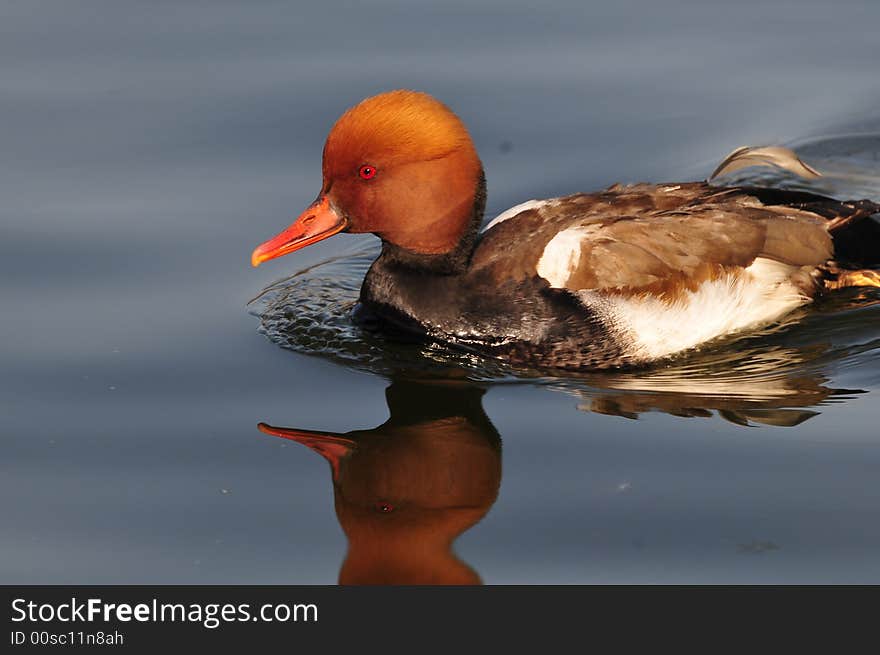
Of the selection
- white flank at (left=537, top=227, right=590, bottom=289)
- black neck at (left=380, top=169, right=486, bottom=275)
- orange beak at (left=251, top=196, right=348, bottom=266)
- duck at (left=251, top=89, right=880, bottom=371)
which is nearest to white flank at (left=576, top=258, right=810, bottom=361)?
duck at (left=251, top=89, right=880, bottom=371)

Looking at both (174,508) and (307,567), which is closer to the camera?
(307,567)

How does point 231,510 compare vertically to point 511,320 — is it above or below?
below

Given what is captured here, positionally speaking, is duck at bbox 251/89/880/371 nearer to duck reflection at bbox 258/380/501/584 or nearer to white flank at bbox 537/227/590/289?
white flank at bbox 537/227/590/289

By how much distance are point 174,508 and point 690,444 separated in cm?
230

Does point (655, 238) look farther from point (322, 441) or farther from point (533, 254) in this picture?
point (322, 441)

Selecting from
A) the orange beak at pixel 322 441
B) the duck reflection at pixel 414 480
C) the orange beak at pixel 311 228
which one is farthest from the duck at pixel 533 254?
the orange beak at pixel 322 441

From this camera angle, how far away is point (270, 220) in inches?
359

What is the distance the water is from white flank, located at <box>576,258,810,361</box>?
138 mm

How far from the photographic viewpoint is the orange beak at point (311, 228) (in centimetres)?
777

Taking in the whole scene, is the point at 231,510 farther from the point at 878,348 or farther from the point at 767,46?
the point at 767,46

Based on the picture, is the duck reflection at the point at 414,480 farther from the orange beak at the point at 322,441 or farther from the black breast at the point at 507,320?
the black breast at the point at 507,320

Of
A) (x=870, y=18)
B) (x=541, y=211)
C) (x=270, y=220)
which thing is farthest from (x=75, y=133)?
(x=870, y=18)

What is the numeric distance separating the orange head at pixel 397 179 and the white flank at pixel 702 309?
0.84 meters

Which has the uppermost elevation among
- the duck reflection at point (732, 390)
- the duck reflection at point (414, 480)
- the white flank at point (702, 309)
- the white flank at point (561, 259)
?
the white flank at point (561, 259)
